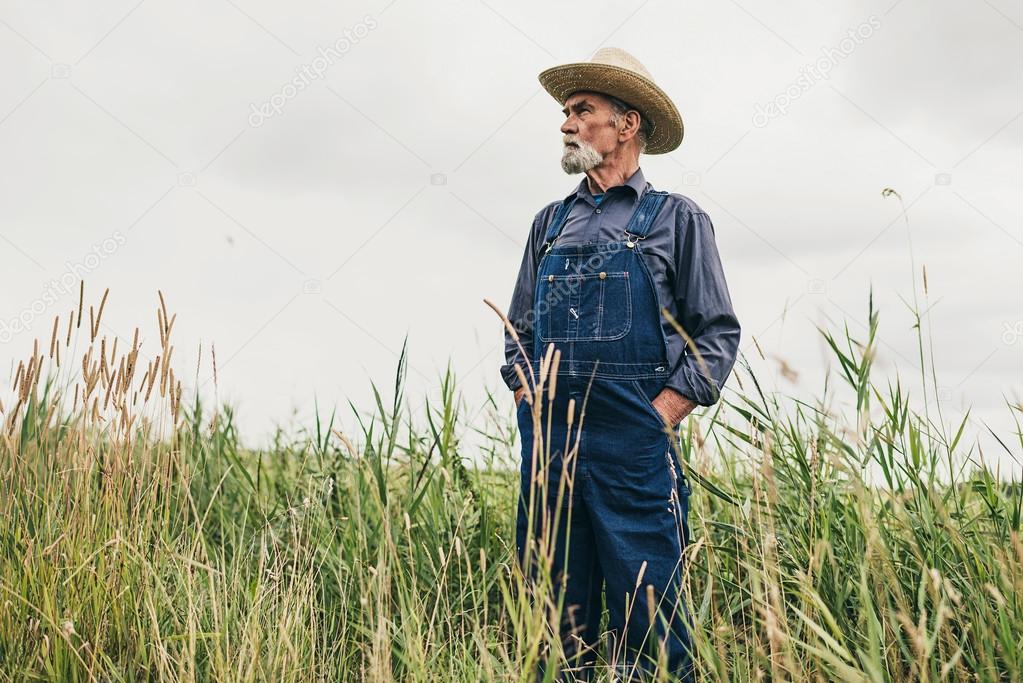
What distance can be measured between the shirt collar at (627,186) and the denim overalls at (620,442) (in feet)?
0.49

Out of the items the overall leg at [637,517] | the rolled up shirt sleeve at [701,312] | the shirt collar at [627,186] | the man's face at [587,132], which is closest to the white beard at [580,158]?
→ the man's face at [587,132]

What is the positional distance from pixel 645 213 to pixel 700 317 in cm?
46

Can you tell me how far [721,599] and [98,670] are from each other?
8.19 feet

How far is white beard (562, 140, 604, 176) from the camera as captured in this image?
3.57 m

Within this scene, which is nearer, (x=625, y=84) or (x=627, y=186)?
(x=627, y=186)

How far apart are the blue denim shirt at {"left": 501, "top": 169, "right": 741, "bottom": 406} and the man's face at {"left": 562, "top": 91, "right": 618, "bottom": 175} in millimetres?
146

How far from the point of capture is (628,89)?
367cm

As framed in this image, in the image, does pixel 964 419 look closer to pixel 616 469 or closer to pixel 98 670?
pixel 616 469

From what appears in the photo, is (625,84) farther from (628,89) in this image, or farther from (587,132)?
(587,132)

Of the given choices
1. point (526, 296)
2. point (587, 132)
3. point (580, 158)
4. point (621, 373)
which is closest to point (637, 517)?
point (621, 373)

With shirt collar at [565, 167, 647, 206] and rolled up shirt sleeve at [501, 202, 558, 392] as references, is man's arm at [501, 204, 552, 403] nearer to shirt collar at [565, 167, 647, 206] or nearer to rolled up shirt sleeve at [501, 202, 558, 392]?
rolled up shirt sleeve at [501, 202, 558, 392]

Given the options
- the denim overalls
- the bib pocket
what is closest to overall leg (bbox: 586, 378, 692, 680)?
the denim overalls

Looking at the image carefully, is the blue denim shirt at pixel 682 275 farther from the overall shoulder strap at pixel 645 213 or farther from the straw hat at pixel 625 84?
the straw hat at pixel 625 84

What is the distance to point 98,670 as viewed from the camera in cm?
303
